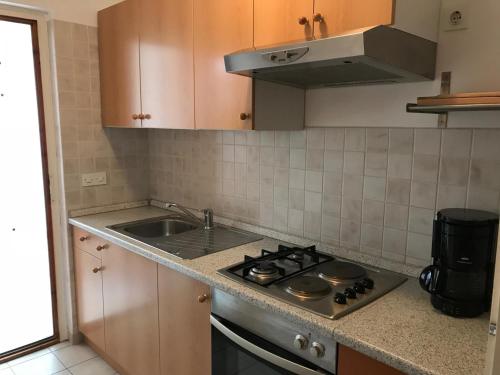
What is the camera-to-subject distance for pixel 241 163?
2.27 metres

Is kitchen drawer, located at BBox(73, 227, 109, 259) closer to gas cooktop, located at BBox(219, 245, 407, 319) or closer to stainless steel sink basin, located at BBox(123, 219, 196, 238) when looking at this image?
stainless steel sink basin, located at BBox(123, 219, 196, 238)

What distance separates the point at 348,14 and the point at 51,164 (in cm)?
204

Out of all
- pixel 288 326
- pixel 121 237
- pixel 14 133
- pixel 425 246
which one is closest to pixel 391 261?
pixel 425 246

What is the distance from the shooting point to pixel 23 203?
99.2 inches

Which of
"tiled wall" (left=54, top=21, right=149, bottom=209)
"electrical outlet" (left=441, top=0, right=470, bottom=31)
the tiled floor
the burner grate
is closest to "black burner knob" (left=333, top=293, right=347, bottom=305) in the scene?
the burner grate

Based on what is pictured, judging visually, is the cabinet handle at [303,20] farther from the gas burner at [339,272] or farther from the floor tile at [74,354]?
the floor tile at [74,354]

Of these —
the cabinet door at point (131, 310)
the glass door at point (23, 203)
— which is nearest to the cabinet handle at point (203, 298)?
the cabinet door at point (131, 310)

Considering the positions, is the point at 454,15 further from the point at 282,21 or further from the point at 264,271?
the point at 264,271

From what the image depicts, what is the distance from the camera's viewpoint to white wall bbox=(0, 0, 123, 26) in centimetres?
234

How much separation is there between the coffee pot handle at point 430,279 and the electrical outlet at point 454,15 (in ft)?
2.74

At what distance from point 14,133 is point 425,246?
2341mm

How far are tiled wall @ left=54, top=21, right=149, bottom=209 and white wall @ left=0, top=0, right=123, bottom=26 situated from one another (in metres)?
0.04

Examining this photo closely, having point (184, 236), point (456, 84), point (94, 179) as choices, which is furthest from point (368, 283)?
point (94, 179)

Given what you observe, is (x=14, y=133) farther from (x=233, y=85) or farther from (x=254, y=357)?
(x=254, y=357)
